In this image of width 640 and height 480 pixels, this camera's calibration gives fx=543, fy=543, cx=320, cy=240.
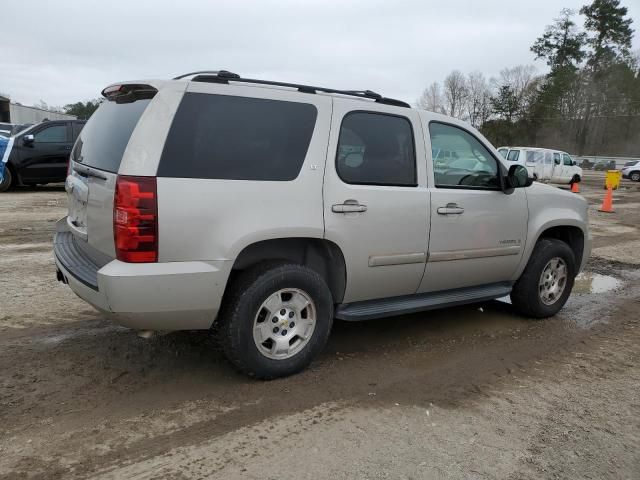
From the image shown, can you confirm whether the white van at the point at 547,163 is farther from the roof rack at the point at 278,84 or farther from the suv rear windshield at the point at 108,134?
the suv rear windshield at the point at 108,134

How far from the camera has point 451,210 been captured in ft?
14.2

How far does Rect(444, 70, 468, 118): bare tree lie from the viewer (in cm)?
7938

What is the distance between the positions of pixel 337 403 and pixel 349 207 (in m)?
1.31

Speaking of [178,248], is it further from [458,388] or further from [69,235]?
[458,388]

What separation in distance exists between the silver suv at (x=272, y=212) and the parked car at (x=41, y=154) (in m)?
10.9

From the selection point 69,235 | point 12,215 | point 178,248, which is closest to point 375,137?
point 178,248

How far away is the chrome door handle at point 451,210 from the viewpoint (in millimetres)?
4270

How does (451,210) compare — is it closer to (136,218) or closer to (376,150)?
(376,150)

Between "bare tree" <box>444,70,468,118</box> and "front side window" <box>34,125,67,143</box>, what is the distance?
2807 inches

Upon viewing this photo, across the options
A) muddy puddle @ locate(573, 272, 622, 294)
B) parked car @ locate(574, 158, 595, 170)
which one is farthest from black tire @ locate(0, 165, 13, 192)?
parked car @ locate(574, 158, 595, 170)

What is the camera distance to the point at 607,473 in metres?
2.84

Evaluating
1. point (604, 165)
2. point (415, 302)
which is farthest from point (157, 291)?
point (604, 165)

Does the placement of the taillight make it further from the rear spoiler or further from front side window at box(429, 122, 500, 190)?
front side window at box(429, 122, 500, 190)

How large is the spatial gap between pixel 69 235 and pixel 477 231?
3.23 metres
